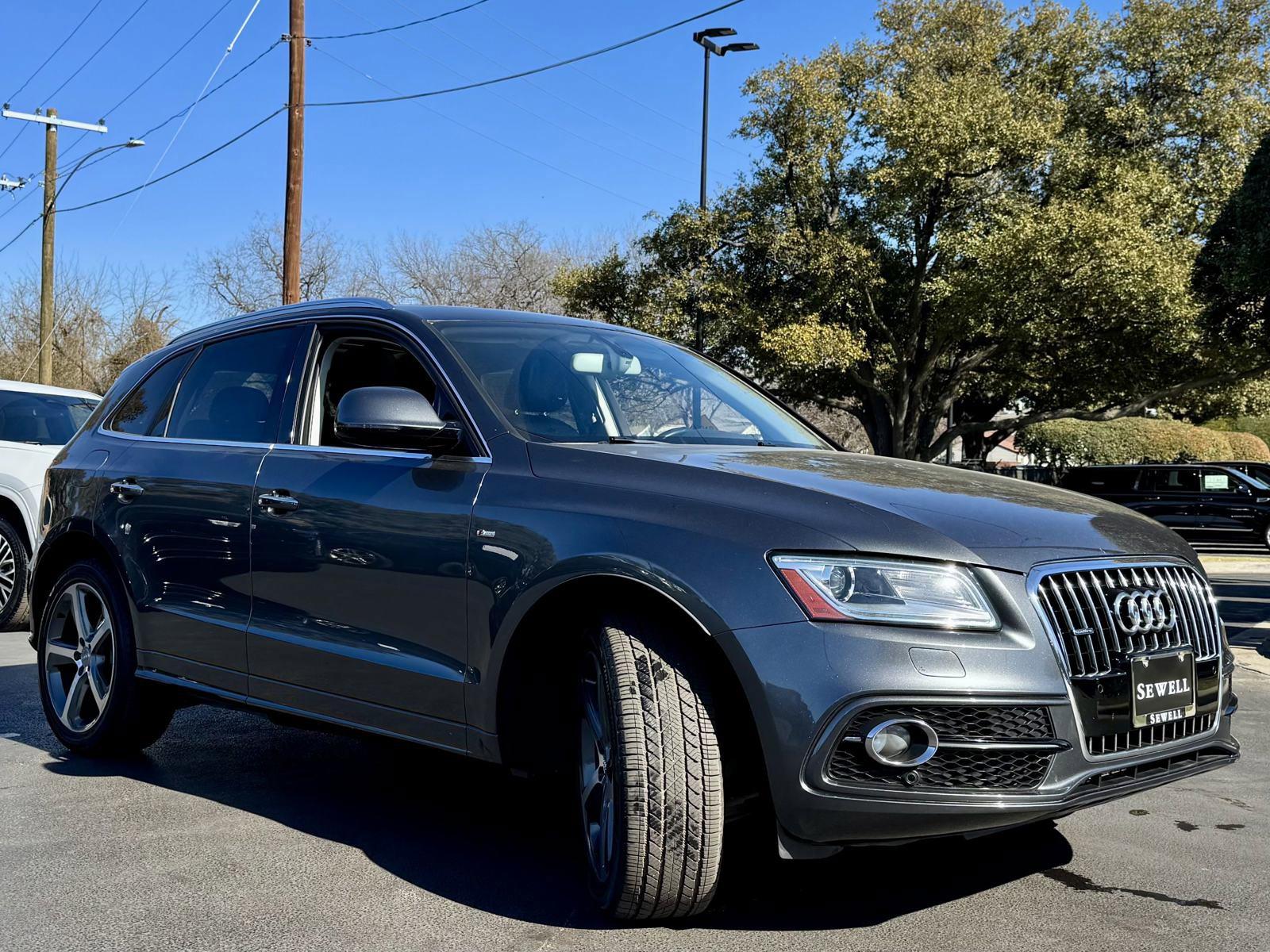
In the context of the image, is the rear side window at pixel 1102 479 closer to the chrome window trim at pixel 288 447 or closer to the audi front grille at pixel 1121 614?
the chrome window trim at pixel 288 447

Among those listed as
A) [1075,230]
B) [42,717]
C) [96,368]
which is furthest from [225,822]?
[96,368]

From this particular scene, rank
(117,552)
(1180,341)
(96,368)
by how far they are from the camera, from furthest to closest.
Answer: (96,368) < (1180,341) < (117,552)

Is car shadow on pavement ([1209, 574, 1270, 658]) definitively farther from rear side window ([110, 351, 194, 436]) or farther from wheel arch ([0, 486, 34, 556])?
wheel arch ([0, 486, 34, 556])

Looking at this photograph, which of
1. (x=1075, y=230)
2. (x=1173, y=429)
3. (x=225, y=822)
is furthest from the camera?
(x=1173, y=429)

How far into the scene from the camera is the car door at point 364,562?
150 inches

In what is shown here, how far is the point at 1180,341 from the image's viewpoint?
2533 centimetres

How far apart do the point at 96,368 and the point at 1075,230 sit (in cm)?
3382

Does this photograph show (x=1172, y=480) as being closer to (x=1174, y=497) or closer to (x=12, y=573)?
(x=1174, y=497)

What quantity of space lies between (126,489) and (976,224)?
74.4ft

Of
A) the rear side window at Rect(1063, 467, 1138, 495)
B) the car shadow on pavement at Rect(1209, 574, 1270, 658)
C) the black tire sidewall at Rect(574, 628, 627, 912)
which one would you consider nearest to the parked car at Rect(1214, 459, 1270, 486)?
the rear side window at Rect(1063, 467, 1138, 495)

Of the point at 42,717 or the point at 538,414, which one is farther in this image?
the point at 42,717

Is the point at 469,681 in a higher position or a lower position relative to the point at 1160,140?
lower

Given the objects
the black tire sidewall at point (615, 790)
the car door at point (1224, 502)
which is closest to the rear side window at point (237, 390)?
the black tire sidewall at point (615, 790)

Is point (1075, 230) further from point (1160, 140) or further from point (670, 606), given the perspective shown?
point (670, 606)
